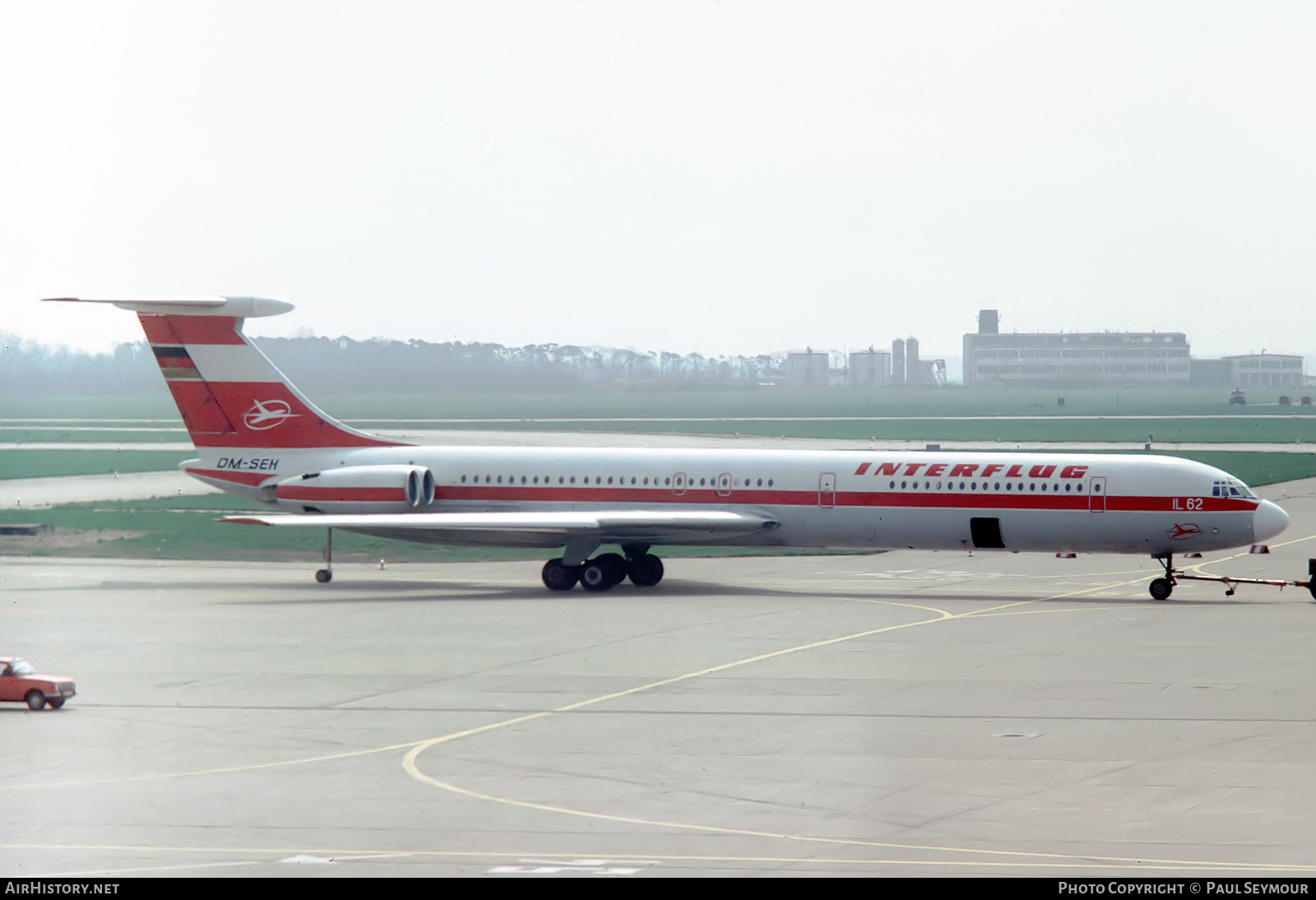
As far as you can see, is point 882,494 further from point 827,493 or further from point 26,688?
point 26,688

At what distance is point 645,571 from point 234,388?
493 inches

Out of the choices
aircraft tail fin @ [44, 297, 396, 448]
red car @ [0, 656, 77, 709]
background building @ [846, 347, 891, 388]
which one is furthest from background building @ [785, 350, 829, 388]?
red car @ [0, 656, 77, 709]

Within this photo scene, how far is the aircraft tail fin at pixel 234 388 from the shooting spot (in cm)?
4162

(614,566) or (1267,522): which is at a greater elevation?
(1267,522)

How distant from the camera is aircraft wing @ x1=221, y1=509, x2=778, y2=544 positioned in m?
37.1

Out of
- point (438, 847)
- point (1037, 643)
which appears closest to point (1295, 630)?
point (1037, 643)

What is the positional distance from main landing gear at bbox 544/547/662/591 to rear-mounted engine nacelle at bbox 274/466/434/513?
4.22 meters

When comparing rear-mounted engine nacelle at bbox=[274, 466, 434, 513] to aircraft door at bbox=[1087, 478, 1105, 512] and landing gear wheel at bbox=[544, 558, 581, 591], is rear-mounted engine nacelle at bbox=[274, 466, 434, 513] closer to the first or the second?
landing gear wheel at bbox=[544, 558, 581, 591]

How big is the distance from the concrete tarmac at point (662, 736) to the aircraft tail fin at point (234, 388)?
6.82m

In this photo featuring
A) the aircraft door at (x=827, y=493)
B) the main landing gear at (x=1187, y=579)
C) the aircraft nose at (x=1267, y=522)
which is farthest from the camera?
the aircraft door at (x=827, y=493)

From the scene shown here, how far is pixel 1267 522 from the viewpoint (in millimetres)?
35531

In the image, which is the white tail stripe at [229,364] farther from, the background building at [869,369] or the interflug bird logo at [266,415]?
the background building at [869,369]

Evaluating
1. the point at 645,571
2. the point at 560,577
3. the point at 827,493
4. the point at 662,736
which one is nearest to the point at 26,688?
the point at 662,736

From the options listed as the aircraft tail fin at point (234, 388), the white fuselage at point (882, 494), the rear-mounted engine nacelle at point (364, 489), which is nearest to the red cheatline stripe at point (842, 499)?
the white fuselage at point (882, 494)
